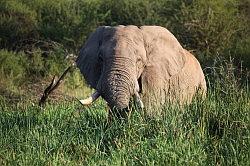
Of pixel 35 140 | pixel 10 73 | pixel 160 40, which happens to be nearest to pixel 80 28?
pixel 10 73

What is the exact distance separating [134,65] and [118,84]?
42 centimetres

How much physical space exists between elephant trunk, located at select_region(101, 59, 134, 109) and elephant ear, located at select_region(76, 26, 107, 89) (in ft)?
1.73

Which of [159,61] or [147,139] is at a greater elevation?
[159,61]

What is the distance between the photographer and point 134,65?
746 cm

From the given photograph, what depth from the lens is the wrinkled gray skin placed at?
7.19 metres

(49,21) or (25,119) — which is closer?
(25,119)

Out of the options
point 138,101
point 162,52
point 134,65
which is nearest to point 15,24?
point 162,52

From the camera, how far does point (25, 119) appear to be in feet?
26.4

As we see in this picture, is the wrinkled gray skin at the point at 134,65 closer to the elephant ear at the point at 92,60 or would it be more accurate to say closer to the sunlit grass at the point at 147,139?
the elephant ear at the point at 92,60

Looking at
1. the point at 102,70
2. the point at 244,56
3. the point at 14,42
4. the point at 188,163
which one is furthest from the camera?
the point at 14,42

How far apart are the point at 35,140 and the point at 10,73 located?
37.6 ft

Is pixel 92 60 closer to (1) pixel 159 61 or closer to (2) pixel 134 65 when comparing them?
(2) pixel 134 65

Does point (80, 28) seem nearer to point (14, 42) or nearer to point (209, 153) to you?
point (14, 42)

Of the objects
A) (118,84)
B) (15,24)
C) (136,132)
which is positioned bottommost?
(15,24)
